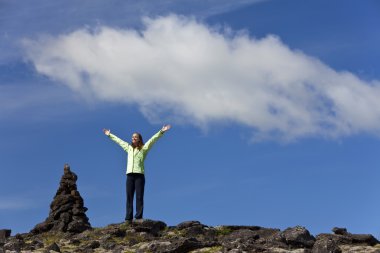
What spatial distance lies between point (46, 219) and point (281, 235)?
19.7m

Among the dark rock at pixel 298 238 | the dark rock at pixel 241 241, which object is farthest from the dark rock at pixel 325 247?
the dark rock at pixel 241 241

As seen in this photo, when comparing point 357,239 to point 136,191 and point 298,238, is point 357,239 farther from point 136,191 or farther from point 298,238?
point 136,191

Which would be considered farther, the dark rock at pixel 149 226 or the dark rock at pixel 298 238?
the dark rock at pixel 149 226

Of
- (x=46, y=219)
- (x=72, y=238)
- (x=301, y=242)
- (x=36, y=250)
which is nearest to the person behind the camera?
(x=301, y=242)

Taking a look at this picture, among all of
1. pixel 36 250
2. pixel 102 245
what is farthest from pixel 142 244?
pixel 36 250

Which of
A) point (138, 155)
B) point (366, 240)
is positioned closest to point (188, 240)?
point (366, 240)

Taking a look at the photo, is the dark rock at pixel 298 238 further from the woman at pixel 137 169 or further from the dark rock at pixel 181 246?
the woman at pixel 137 169

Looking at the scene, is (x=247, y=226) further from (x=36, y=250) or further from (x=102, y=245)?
(x=36, y=250)

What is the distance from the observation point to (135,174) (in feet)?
130

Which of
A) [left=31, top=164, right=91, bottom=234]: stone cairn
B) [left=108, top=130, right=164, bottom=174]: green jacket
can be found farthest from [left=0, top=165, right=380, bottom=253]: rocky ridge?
[left=108, top=130, right=164, bottom=174]: green jacket

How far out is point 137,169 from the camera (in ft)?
130

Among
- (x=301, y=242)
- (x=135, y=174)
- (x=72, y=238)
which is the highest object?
(x=135, y=174)

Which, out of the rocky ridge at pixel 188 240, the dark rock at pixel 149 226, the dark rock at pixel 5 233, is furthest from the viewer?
the dark rock at pixel 5 233

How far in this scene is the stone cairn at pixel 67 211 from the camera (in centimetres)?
4289
